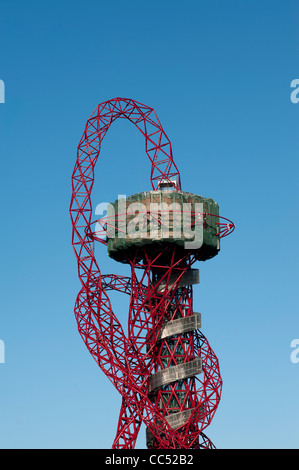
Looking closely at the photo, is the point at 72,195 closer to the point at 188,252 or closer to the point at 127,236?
the point at 127,236

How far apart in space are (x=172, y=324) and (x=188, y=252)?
27.6 feet

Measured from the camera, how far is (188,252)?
10812 cm

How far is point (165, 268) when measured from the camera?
110500mm

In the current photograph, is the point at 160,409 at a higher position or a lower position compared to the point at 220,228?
lower

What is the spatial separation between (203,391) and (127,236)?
19379 millimetres
